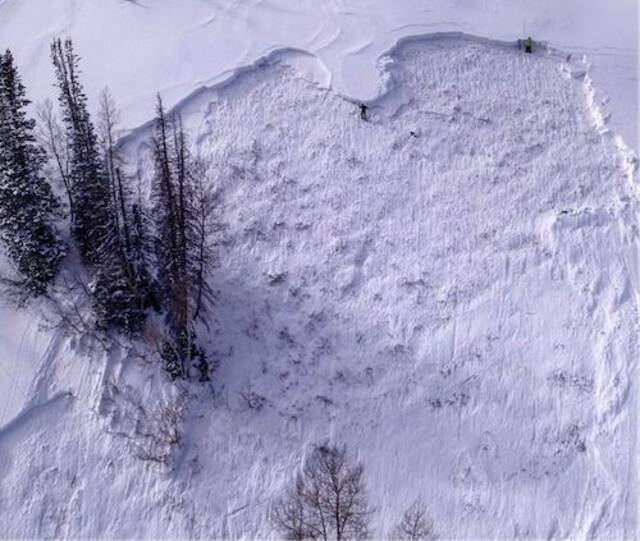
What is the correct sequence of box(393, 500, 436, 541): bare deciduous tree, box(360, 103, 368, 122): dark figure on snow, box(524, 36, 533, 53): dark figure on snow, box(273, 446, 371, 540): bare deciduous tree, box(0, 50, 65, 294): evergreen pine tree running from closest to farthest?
box(273, 446, 371, 540): bare deciduous tree → box(393, 500, 436, 541): bare deciduous tree → box(0, 50, 65, 294): evergreen pine tree → box(360, 103, 368, 122): dark figure on snow → box(524, 36, 533, 53): dark figure on snow

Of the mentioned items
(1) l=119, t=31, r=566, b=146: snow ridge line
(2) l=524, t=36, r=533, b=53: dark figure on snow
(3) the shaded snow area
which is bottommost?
(3) the shaded snow area

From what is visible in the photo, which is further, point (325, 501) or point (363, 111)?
point (363, 111)

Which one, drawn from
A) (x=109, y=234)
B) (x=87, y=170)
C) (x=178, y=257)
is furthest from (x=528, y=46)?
(x=109, y=234)

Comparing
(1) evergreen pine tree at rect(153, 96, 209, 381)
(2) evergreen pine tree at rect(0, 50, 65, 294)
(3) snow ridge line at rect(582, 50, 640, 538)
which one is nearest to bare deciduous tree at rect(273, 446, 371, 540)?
(1) evergreen pine tree at rect(153, 96, 209, 381)

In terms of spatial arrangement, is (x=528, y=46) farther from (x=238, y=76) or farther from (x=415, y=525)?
(x=415, y=525)

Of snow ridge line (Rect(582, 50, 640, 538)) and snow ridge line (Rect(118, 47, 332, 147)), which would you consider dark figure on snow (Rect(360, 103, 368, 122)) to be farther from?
snow ridge line (Rect(582, 50, 640, 538))

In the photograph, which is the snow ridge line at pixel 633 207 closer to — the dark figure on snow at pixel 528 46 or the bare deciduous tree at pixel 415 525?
the dark figure on snow at pixel 528 46

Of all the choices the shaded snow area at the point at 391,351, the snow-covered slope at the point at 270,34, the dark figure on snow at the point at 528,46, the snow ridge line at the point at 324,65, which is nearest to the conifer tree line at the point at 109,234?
the shaded snow area at the point at 391,351
